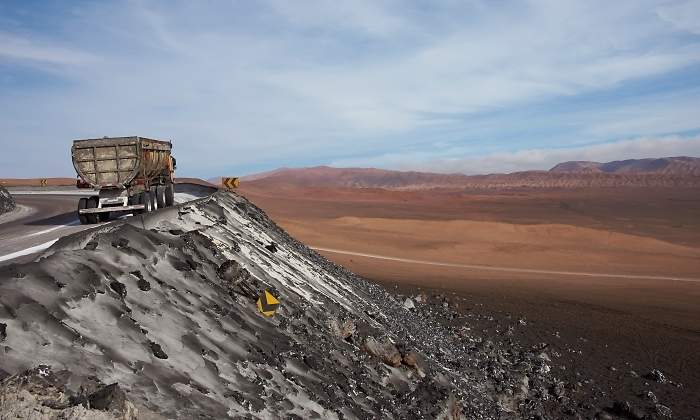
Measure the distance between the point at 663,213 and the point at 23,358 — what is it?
86773 millimetres

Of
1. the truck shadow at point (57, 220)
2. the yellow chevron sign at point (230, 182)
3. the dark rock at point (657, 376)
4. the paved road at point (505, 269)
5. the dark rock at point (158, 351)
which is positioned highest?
the yellow chevron sign at point (230, 182)

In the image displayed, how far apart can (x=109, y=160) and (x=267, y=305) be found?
861 cm

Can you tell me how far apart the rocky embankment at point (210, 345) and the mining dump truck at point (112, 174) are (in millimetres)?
2513

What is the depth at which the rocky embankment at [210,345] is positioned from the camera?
5.22 m

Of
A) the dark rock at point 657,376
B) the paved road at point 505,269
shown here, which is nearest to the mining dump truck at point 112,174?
the dark rock at point 657,376

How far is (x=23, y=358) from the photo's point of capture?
4.98 m

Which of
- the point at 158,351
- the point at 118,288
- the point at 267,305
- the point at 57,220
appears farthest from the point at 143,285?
the point at 57,220

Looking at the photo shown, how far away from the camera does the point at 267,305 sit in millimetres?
9016

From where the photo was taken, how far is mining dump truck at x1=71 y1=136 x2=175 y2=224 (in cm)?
1480

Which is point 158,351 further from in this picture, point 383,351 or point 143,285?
point 383,351

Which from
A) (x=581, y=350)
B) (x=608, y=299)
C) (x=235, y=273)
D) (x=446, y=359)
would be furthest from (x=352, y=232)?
(x=235, y=273)

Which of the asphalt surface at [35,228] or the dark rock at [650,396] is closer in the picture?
the asphalt surface at [35,228]

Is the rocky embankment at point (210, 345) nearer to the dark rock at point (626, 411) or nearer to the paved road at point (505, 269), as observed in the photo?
the dark rock at point (626, 411)

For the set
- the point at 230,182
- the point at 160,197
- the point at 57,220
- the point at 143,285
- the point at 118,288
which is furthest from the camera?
the point at 230,182
